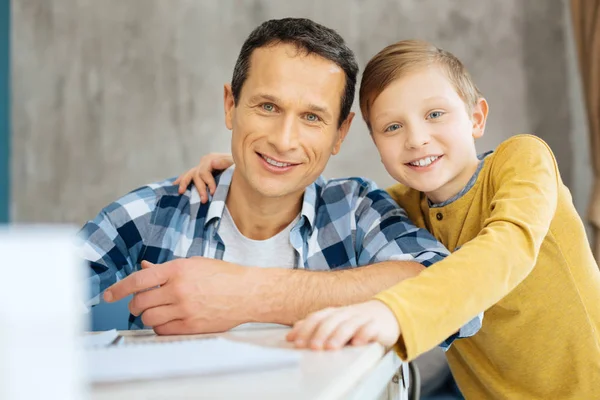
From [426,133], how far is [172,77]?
2.37m

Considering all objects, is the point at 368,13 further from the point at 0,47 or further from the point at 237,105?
the point at 0,47

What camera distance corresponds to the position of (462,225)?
144 cm

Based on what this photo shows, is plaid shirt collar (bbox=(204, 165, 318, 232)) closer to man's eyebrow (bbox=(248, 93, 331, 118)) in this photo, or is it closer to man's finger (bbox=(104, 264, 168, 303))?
man's eyebrow (bbox=(248, 93, 331, 118))

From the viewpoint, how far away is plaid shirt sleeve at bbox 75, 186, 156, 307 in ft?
4.97

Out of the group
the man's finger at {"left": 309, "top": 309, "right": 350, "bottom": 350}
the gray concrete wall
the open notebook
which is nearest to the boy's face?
the man's finger at {"left": 309, "top": 309, "right": 350, "bottom": 350}

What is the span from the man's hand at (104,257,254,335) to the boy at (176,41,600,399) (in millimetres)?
378

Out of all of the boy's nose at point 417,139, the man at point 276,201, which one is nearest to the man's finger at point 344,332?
the man at point 276,201

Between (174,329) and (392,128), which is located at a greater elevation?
(392,128)

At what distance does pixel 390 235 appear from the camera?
1.43 metres

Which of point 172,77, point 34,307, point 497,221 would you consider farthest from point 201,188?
point 172,77

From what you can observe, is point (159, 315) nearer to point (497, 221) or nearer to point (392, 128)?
point (497, 221)

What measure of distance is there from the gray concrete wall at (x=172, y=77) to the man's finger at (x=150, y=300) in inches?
83.4

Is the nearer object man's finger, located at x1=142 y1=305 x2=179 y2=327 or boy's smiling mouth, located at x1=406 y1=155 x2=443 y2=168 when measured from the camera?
man's finger, located at x1=142 y1=305 x2=179 y2=327

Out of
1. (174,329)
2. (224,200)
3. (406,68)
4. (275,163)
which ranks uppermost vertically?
(406,68)
